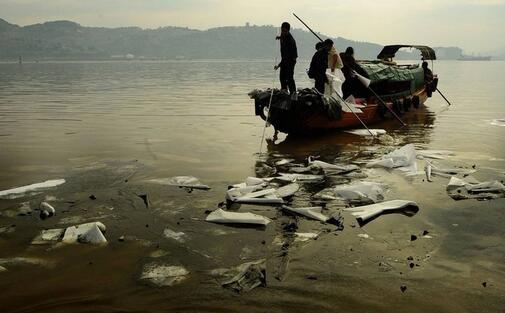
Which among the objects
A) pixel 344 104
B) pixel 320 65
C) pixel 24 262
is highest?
pixel 320 65

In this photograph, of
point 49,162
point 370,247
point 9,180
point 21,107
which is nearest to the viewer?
point 370,247

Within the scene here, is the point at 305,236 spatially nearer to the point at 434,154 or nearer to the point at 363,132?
the point at 434,154

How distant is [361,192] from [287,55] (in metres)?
6.62

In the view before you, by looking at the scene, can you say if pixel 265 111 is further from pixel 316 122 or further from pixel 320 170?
pixel 320 170

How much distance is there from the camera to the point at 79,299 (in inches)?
158

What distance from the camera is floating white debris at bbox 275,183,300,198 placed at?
704cm

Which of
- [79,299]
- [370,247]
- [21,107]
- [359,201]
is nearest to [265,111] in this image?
[359,201]

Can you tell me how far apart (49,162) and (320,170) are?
6.11m

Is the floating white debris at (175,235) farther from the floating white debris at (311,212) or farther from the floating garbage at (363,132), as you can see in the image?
the floating garbage at (363,132)

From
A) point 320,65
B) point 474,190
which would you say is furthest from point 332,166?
point 320,65

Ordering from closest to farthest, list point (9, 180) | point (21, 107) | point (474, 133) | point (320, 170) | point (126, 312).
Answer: point (126, 312), point (9, 180), point (320, 170), point (474, 133), point (21, 107)

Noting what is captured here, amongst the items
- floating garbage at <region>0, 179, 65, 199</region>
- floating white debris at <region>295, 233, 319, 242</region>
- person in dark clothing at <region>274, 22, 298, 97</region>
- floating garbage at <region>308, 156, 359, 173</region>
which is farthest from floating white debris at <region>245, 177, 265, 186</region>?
person in dark clothing at <region>274, 22, 298, 97</region>

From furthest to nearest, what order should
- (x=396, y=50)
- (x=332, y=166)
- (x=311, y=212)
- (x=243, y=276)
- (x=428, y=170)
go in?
1. (x=396, y=50)
2. (x=332, y=166)
3. (x=428, y=170)
4. (x=311, y=212)
5. (x=243, y=276)

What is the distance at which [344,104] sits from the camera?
13.0 meters
